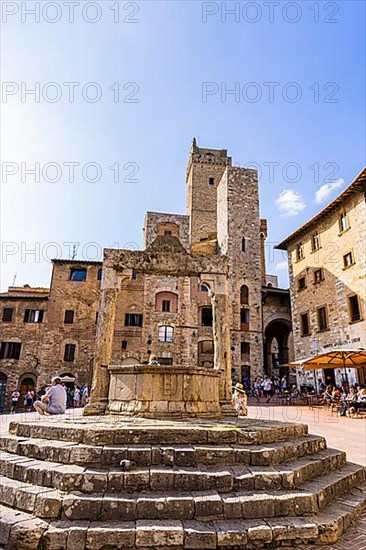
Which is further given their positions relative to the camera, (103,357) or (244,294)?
(244,294)

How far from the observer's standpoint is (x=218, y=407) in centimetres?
783

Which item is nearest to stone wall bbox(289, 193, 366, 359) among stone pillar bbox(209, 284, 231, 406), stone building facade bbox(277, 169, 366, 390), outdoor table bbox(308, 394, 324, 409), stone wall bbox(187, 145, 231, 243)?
stone building facade bbox(277, 169, 366, 390)

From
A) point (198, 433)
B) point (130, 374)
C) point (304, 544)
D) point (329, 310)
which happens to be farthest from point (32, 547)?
point (329, 310)

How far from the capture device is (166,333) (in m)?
28.9

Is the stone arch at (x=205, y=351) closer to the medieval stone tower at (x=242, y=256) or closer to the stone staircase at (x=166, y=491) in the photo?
the medieval stone tower at (x=242, y=256)

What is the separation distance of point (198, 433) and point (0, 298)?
27.8 metres

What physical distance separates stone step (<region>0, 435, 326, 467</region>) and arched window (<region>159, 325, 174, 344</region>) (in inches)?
927

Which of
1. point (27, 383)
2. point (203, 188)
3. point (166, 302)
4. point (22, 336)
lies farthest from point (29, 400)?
point (203, 188)

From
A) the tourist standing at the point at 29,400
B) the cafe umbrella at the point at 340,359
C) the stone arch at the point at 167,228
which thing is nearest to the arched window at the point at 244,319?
the stone arch at the point at 167,228

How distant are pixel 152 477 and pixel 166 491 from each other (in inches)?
8.7

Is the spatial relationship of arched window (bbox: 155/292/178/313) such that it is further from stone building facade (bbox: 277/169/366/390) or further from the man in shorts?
the man in shorts

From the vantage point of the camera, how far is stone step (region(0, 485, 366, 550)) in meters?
3.59

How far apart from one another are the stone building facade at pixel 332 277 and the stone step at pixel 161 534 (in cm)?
1714

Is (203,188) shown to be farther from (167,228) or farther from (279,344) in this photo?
(279,344)
